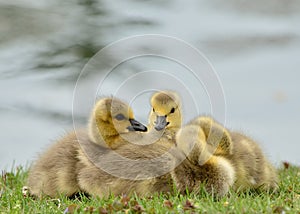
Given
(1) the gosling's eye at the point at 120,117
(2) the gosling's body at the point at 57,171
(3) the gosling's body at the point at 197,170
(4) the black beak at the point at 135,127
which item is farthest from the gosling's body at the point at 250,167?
(2) the gosling's body at the point at 57,171

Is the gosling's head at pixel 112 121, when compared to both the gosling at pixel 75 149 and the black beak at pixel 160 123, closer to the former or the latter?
the gosling at pixel 75 149

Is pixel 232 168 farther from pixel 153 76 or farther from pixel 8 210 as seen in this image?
pixel 153 76

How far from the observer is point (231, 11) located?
962cm

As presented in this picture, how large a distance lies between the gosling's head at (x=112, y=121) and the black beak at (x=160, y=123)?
16 cm

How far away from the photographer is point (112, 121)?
405 cm

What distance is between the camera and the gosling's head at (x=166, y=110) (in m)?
4.32

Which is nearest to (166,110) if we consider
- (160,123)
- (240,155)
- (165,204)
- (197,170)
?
(160,123)

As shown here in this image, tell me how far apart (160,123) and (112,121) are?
33 centimetres

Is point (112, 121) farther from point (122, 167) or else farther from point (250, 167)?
point (250, 167)

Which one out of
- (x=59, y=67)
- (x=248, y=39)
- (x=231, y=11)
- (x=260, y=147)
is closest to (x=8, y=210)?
(x=260, y=147)

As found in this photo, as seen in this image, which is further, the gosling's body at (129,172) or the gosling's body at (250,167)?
the gosling's body at (250,167)

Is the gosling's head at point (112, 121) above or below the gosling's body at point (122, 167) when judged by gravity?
above

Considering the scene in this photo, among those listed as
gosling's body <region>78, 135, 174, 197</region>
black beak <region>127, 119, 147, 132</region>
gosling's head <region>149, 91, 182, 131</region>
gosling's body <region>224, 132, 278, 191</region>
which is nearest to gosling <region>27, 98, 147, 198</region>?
black beak <region>127, 119, 147, 132</region>

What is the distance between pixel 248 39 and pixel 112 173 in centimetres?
539
